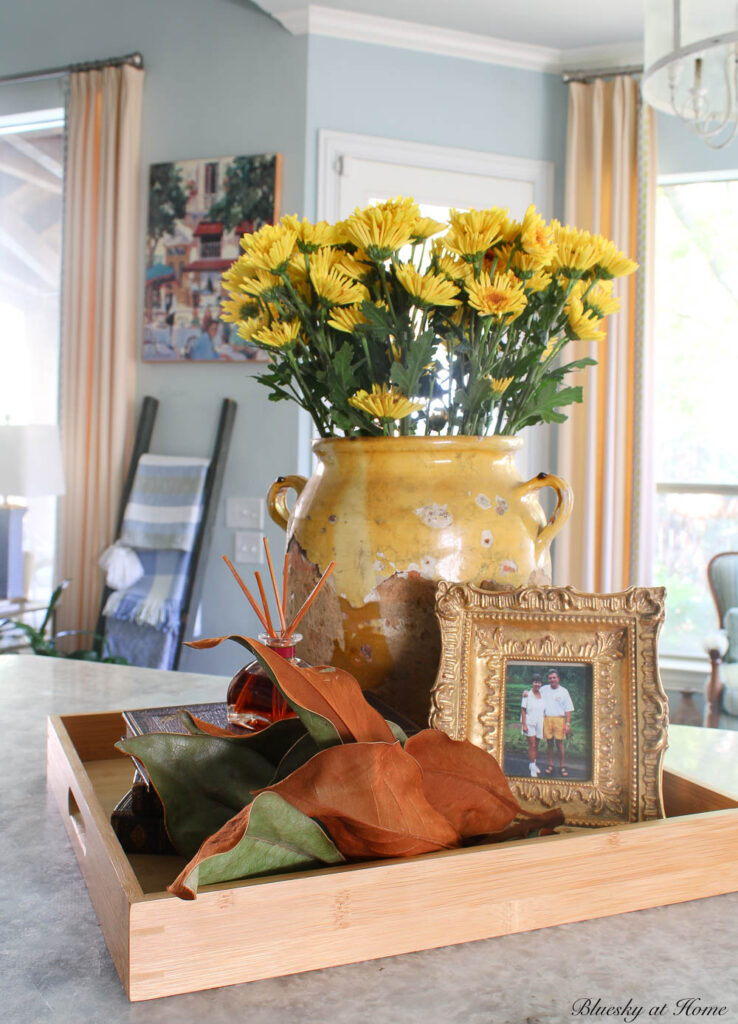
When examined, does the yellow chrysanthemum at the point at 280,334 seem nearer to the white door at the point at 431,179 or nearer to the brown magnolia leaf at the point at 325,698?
the brown magnolia leaf at the point at 325,698

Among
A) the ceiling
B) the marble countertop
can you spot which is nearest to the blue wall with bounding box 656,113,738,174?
the ceiling

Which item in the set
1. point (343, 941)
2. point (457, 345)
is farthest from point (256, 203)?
point (343, 941)

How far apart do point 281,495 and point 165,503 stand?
2.29m

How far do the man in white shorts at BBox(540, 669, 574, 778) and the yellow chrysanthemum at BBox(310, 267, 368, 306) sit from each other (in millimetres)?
325

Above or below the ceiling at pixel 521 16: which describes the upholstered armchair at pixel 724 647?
below

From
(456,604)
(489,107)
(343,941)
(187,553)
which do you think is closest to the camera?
(343,941)

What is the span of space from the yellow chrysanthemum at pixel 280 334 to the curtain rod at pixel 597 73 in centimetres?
308

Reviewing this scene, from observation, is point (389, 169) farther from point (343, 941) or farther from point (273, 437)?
point (343, 941)

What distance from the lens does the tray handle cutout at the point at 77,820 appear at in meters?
0.54

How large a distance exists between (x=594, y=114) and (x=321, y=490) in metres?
3.07

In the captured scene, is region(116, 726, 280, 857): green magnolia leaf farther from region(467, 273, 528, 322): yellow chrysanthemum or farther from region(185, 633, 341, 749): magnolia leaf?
region(467, 273, 528, 322): yellow chrysanthemum

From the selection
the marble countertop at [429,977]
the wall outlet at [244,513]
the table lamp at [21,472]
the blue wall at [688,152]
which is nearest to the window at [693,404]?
the blue wall at [688,152]

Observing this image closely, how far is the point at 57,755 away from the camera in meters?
0.67

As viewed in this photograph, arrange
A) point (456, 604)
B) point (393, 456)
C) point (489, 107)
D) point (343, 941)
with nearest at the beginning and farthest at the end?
point (343, 941)
point (456, 604)
point (393, 456)
point (489, 107)
